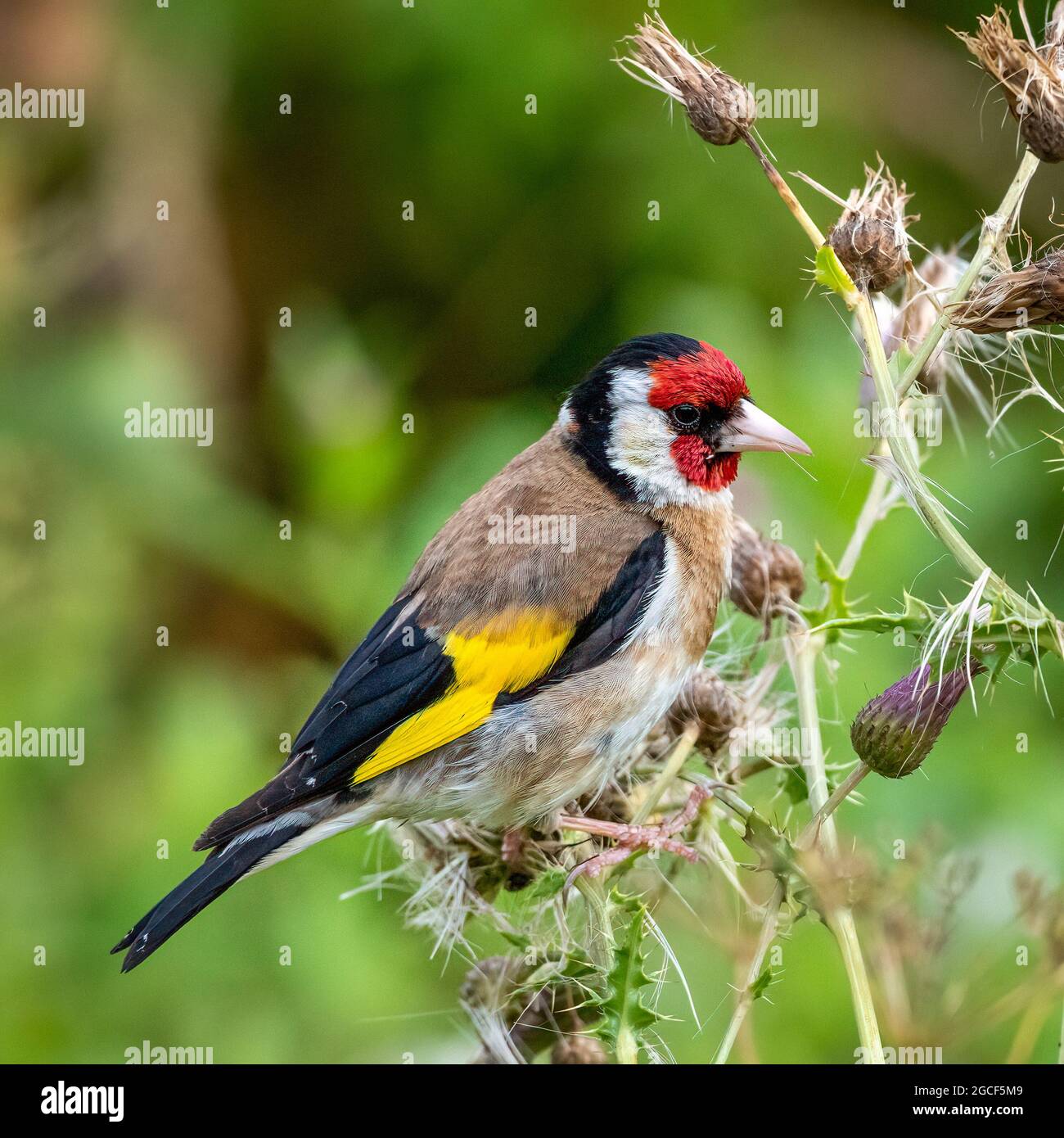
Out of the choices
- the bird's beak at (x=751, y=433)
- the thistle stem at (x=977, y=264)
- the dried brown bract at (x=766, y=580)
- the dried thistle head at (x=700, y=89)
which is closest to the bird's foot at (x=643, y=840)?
the dried brown bract at (x=766, y=580)

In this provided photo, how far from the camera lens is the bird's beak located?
2.80 meters

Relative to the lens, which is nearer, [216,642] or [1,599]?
[1,599]

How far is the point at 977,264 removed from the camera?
1.88m

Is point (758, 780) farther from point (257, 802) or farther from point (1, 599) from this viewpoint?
point (1, 599)

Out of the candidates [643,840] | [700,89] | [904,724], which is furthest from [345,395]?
[904,724]

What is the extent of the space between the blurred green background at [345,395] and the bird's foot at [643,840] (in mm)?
280

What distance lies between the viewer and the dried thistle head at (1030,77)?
1896mm

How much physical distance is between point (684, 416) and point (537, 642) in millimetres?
602

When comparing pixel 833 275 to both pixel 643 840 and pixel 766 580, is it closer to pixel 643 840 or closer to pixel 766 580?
pixel 766 580

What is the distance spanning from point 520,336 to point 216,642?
144 cm

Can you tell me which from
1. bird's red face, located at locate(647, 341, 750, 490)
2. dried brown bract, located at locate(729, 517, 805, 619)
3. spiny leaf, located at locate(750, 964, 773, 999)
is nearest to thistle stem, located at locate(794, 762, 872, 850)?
spiny leaf, located at locate(750, 964, 773, 999)
